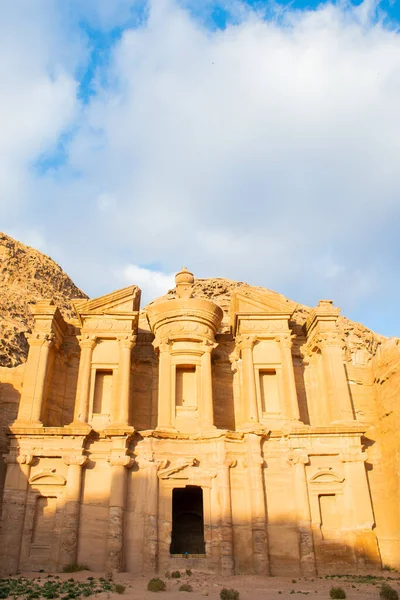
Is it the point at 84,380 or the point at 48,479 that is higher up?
the point at 84,380

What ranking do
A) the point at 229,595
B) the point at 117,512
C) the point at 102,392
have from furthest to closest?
the point at 102,392 < the point at 117,512 < the point at 229,595

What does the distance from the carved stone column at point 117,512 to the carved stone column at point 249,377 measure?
5.23 metres

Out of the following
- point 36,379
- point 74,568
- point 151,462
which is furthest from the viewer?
point 36,379

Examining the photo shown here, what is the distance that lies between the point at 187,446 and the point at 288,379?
5.18 m

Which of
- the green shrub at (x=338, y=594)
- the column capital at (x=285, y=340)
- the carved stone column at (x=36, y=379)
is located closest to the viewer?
the green shrub at (x=338, y=594)

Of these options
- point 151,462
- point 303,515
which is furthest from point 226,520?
point 151,462

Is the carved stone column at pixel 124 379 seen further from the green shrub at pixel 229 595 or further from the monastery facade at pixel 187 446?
the green shrub at pixel 229 595

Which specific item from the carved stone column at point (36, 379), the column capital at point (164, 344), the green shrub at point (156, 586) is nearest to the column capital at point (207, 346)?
the column capital at point (164, 344)

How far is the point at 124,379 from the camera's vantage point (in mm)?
23172

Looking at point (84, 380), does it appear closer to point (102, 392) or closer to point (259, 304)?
point (102, 392)

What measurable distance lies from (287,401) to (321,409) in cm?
221

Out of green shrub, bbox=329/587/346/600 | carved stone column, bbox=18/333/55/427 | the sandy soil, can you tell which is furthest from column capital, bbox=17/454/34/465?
green shrub, bbox=329/587/346/600

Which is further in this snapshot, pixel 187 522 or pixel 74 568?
pixel 187 522

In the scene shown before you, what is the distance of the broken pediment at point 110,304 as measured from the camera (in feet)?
81.4
